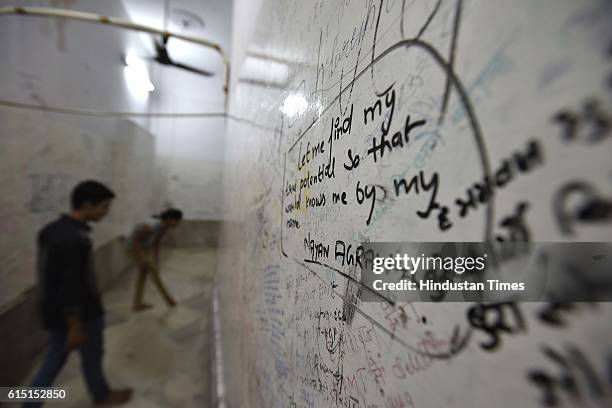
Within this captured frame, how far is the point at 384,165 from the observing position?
1.02 ft

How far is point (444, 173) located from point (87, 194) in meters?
2.49

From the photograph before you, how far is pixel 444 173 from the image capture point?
0.76 ft

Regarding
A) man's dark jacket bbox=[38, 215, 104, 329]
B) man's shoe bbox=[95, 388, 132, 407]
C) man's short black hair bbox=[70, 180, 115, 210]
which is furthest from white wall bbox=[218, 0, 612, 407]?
man's shoe bbox=[95, 388, 132, 407]

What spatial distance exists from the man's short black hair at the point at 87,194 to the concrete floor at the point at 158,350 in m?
1.70

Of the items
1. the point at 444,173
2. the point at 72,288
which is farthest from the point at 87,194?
the point at 444,173

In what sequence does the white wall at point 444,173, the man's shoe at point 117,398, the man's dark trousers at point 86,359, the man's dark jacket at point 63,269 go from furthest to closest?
the man's shoe at point 117,398, the man's dark trousers at point 86,359, the man's dark jacket at point 63,269, the white wall at point 444,173

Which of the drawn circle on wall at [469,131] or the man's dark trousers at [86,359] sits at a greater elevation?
the drawn circle on wall at [469,131]

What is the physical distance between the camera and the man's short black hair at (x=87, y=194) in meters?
1.97

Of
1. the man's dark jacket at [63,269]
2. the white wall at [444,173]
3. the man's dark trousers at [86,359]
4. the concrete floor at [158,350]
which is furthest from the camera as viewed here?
the concrete floor at [158,350]

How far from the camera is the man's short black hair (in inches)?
77.8

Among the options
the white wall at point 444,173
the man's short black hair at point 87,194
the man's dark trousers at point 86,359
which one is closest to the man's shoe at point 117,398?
the man's dark trousers at point 86,359

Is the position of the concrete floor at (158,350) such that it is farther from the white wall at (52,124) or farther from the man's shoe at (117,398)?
the white wall at (52,124)

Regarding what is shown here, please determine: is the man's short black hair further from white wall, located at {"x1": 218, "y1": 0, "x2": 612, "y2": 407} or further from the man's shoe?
white wall, located at {"x1": 218, "y1": 0, "x2": 612, "y2": 407}

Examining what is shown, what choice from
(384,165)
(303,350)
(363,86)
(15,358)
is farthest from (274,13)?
(15,358)
